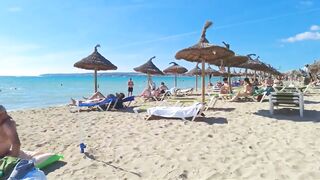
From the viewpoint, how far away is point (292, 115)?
27.5 ft

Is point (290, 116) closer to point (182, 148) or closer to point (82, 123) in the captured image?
point (182, 148)

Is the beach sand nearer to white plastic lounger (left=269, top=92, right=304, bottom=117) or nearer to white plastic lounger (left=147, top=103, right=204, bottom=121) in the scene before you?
white plastic lounger (left=147, top=103, right=204, bottom=121)

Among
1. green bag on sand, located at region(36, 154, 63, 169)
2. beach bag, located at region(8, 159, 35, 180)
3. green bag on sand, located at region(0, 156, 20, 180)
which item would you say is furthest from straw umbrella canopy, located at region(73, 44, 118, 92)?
beach bag, located at region(8, 159, 35, 180)

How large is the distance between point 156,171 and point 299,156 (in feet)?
6.84

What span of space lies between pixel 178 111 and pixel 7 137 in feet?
15.7

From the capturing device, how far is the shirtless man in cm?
357

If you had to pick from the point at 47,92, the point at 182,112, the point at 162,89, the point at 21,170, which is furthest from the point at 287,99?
the point at 47,92

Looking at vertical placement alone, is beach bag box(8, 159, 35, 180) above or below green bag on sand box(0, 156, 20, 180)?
above

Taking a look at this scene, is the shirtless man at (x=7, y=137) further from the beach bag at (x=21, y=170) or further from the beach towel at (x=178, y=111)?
the beach towel at (x=178, y=111)

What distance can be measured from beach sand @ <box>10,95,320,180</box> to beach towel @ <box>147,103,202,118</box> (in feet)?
0.72

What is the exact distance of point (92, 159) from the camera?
456cm

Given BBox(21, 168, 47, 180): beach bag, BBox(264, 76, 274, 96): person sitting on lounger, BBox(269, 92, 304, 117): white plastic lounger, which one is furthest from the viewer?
BBox(264, 76, 274, 96): person sitting on lounger

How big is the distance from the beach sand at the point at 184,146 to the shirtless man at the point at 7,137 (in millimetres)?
582

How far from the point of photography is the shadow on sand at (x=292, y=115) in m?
7.75
